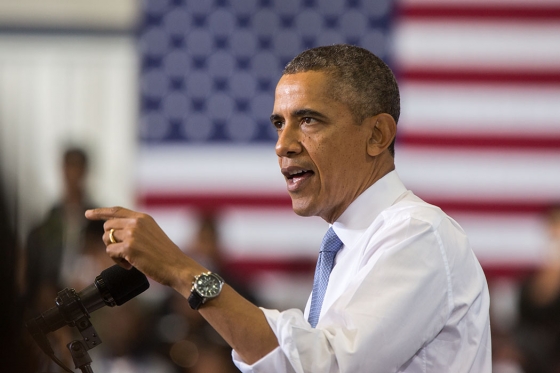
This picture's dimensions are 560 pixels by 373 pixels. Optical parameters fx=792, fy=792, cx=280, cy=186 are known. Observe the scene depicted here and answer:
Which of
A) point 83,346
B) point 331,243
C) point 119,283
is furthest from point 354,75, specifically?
point 83,346

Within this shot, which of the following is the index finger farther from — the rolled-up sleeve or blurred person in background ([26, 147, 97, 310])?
blurred person in background ([26, 147, 97, 310])

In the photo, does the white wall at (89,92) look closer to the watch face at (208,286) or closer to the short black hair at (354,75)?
the short black hair at (354,75)

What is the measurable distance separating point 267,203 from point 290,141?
4.05 meters

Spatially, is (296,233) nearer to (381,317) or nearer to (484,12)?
(484,12)

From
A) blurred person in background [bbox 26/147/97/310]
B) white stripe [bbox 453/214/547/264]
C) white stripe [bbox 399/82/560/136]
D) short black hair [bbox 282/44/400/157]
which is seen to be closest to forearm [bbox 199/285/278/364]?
short black hair [bbox 282/44/400/157]

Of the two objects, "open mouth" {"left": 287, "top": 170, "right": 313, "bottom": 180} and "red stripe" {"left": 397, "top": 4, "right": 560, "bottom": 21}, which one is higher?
"red stripe" {"left": 397, "top": 4, "right": 560, "bottom": 21}

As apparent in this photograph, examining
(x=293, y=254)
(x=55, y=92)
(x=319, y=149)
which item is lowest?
(x=293, y=254)

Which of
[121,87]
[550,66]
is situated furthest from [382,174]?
[121,87]

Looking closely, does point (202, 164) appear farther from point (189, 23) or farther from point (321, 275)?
point (321, 275)

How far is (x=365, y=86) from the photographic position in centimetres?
189

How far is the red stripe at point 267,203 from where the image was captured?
5812 millimetres

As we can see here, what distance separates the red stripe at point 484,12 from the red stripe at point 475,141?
35.3 inches

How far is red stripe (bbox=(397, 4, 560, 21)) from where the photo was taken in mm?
5910

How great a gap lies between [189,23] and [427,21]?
1832 mm
